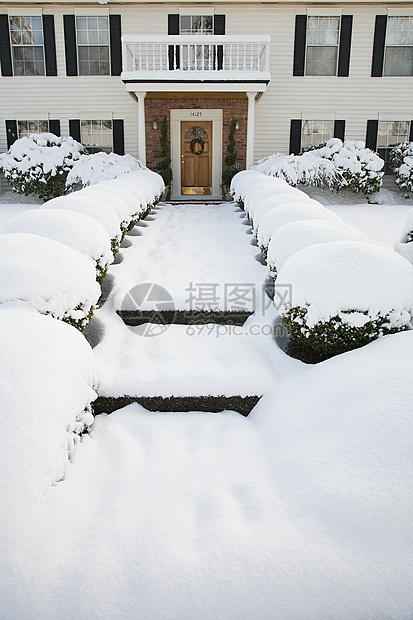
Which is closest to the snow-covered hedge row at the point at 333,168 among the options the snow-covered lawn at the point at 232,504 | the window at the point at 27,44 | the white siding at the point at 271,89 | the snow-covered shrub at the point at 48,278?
the white siding at the point at 271,89

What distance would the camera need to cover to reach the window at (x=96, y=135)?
13.4 meters

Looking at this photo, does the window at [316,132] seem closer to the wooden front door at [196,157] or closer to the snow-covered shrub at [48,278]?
the wooden front door at [196,157]

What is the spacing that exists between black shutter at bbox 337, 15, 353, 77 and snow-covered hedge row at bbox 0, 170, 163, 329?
1078cm

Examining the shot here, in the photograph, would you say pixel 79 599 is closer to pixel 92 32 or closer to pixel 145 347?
pixel 145 347

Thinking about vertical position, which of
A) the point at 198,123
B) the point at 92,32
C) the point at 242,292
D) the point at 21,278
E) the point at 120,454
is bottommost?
the point at 120,454

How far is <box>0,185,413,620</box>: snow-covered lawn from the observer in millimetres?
1733

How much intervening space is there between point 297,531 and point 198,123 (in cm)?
1234

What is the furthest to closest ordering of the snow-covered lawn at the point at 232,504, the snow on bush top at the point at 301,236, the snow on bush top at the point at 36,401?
the snow on bush top at the point at 301,236 < the snow on bush top at the point at 36,401 < the snow-covered lawn at the point at 232,504

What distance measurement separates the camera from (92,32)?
12812mm

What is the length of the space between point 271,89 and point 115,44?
436cm

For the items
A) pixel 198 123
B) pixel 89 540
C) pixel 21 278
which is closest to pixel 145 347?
pixel 21 278

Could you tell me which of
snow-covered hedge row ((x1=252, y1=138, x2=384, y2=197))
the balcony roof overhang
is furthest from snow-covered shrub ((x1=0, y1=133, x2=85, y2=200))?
snow-covered hedge row ((x1=252, y1=138, x2=384, y2=197))

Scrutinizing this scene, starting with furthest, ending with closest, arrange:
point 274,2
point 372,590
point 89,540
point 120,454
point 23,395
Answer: point 274,2, point 120,454, point 23,395, point 89,540, point 372,590

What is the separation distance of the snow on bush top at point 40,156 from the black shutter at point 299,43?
630 cm
